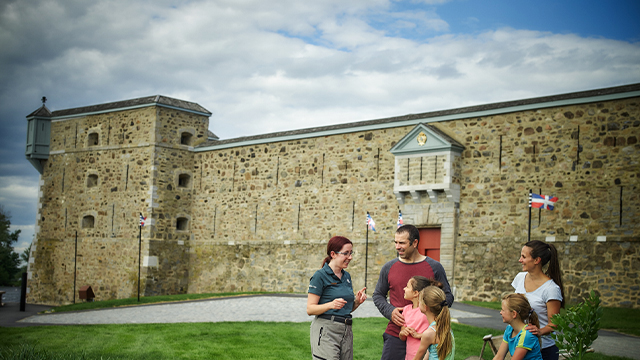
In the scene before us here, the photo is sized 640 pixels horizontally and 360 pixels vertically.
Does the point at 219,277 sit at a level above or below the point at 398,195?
below

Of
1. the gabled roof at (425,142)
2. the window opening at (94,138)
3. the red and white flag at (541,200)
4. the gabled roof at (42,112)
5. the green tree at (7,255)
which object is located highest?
the gabled roof at (42,112)

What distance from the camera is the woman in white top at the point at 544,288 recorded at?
4703mm

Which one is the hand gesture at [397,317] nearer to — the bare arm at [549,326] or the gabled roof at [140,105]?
the bare arm at [549,326]

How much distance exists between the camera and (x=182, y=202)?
22328 millimetres

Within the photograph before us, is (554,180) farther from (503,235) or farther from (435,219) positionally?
(435,219)

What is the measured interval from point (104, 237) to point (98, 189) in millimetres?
1830

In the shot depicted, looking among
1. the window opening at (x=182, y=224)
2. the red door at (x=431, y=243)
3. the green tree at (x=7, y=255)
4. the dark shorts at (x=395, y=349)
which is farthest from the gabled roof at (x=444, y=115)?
the green tree at (x=7, y=255)

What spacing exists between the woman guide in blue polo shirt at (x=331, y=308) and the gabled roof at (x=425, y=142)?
37.3 ft

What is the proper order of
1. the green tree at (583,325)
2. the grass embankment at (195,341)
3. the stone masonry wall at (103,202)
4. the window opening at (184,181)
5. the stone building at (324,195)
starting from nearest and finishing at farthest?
the green tree at (583,325) → the grass embankment at (195,341) → the stone building at (324,195) → the stone masonry wall at (103,202) → the window opening at (184,181)

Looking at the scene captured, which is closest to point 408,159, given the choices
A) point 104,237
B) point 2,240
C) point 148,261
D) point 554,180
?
point 554,180

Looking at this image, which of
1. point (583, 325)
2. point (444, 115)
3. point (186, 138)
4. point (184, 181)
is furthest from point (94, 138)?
point (583, 325)

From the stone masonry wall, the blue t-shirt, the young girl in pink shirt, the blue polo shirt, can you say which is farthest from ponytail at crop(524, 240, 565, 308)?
the stone masonry wall

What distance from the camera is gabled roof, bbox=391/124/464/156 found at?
52.0 feet

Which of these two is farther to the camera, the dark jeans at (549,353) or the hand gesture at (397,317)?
the dark jeans at (549,353)
